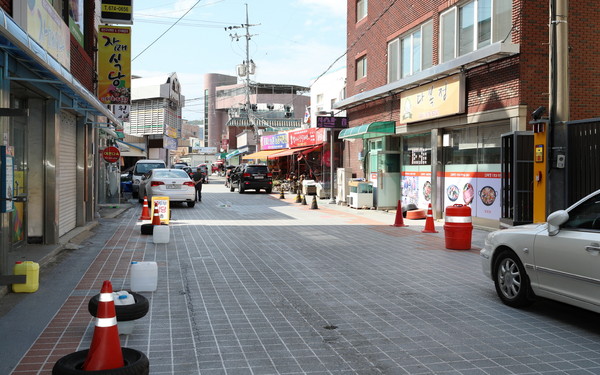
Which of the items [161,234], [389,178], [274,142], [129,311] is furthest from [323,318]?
[274,142]

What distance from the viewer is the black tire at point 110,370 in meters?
3.81

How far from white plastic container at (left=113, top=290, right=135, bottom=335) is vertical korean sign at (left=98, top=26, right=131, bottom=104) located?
14.0 meters

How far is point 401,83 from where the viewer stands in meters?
18.9

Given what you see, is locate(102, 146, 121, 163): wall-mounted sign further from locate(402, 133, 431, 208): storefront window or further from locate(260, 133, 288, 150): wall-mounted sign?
locate(260, 133, 288, 150): wall-mounted sign

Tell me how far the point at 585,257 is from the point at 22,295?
6.58m

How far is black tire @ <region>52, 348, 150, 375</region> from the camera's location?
12.5 feet

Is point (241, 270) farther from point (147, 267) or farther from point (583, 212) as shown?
point (583, 212)

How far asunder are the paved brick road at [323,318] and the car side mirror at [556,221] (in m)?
1.01

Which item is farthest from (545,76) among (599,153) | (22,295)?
(22,295)

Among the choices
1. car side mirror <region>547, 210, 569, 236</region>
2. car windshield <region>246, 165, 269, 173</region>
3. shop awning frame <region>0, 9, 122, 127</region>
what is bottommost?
car side mirror <region>547, 210, 569, 236</region>

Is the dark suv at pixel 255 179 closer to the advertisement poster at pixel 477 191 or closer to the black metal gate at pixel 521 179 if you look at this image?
the advertisement poster at pixel 477 191

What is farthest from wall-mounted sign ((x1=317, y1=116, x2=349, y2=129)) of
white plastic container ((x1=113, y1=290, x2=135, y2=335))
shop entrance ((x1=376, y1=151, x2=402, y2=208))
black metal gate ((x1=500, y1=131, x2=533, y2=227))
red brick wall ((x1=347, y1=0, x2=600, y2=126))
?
white plastic container ((x1=113, y1=290, x2=135, y2=335))

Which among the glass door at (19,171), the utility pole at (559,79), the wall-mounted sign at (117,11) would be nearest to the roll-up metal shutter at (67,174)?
the glass door at (19,171)

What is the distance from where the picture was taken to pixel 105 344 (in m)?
3.96
